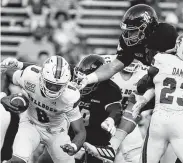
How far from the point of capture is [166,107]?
A: 241 inches

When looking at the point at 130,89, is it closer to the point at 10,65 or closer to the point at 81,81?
the point at 81,81

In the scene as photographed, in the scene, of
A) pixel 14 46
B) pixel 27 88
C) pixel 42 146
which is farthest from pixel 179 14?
pixel 27 88

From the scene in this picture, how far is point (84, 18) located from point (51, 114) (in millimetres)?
6018

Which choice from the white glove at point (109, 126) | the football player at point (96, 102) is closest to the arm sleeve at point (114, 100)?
the football player at point (96, 102)

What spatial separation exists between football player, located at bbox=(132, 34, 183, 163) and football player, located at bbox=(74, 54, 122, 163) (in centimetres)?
85

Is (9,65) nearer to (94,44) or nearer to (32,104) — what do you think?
(32,104)

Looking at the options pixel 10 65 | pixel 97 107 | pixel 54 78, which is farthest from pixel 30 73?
pixel 97 107

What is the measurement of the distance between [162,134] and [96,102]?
1.26 meters

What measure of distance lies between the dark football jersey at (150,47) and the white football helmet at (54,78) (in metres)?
0.70

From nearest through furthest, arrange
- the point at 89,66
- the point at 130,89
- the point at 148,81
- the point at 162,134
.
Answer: the point at 162,134 < the point at 148,81 < the point at 89,66 < the point at 130,89

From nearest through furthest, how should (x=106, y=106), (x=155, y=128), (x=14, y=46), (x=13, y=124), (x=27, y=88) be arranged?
(x=155, y=128) → (x=27, y=88) → (x=106, y=106) → (x=13, y=124) → (x=14, y=46)

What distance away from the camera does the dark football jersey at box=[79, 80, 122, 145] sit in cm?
714

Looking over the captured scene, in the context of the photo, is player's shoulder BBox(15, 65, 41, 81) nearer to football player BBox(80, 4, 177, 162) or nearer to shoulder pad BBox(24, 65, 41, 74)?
shoulder pad BBox(24, 65, 41, 74)

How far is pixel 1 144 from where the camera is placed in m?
7.12
